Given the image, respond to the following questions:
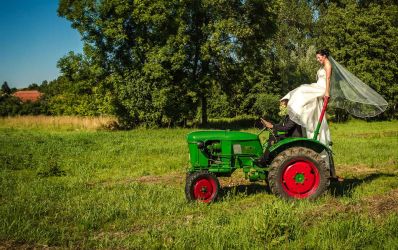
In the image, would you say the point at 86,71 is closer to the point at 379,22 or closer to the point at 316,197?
the point at 316,197

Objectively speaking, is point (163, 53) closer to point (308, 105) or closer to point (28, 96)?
point (308, 105)

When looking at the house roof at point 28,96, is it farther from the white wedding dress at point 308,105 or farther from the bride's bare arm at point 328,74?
the bride's bare arm at point 328,74

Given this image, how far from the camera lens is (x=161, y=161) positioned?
11.9 metres

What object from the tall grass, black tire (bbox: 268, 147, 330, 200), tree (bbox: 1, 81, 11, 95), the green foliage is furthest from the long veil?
tree (bbox: 1, 81, 11, 95)

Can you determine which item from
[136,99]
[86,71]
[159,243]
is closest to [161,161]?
[159,243]

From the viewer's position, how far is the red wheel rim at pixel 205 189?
7.01 metres

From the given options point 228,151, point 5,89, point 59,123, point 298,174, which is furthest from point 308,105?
point 5,89

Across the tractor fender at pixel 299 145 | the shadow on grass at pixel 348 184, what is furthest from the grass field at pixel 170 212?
the tractor fender at pixel 299 145

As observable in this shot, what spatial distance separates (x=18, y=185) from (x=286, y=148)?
17.4ft

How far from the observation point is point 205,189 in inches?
278

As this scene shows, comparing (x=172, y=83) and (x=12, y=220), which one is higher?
(x=172, y=83)

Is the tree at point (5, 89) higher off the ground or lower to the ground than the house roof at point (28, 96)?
higher

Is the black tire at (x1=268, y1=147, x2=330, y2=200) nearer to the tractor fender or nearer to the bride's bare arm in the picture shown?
the tractor fender

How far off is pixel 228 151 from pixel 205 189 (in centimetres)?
81
